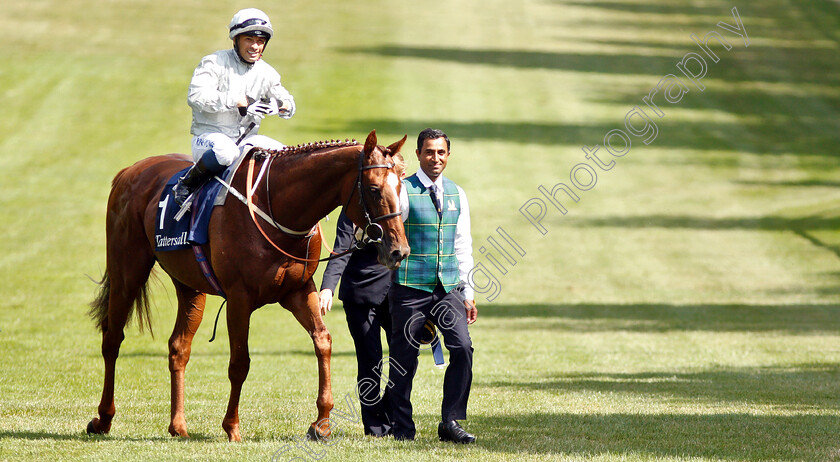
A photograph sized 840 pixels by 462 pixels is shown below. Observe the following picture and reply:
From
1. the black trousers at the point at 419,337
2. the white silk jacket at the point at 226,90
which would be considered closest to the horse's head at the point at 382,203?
the black trousers at the point at 419,337

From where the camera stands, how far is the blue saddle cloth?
7543 millimetres

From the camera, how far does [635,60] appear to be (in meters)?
39.3

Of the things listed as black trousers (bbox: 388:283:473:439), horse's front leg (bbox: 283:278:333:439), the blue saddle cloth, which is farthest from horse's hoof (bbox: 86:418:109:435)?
black trousers (bbox: 388:283:473:439)

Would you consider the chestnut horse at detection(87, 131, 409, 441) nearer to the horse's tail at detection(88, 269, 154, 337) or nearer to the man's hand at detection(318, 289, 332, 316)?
the man's hand at detection(318, 289, 332, 316)

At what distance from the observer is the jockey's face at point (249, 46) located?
25.0 feet

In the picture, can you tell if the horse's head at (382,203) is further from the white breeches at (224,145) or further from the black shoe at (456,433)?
the black shoe at (456,433)

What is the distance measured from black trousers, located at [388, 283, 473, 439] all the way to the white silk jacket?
1753mm

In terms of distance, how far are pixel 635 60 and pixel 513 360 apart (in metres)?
28.4

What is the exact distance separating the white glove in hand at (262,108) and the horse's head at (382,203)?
44.5 inches

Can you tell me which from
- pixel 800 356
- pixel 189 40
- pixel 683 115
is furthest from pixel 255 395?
pixel 189 40

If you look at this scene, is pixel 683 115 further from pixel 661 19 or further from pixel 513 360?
pixel 513 360

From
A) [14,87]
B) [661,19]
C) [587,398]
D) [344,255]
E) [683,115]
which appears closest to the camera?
[344,255]

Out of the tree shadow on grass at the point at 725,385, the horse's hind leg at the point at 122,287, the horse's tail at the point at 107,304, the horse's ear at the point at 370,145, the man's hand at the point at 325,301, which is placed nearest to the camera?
the horse's ear at the point at 370,145

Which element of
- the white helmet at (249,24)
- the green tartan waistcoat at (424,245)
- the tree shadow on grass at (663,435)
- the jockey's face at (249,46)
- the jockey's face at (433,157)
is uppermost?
the white helmet at (249,24)
